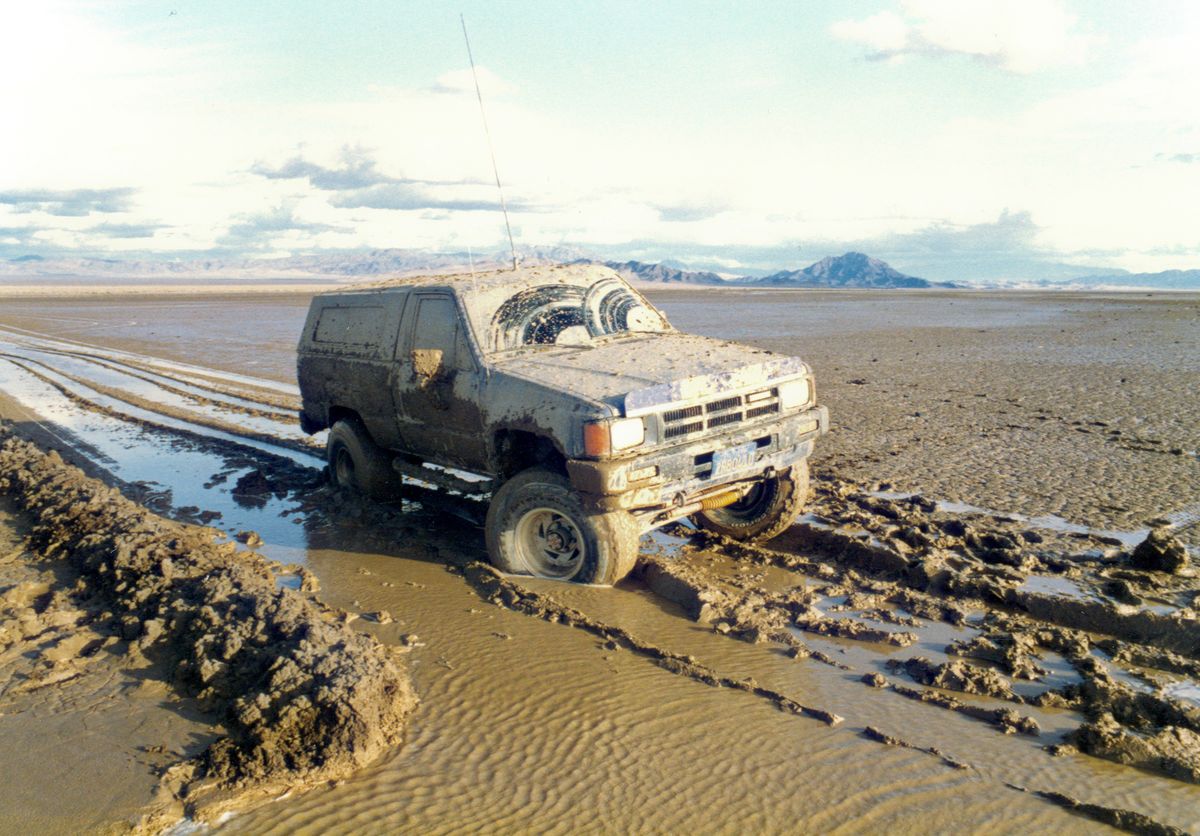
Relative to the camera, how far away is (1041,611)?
5.55 m

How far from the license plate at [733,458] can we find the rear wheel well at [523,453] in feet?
3.48

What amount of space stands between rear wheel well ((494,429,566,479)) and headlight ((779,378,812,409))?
1635 millimetres

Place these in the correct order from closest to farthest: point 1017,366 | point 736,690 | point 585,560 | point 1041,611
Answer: point 736,690 < point 1041,611 < point 585,560 < point 1017,366

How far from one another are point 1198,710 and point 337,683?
163 inches

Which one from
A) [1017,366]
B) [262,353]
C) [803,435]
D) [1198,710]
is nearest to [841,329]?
[1017,366]

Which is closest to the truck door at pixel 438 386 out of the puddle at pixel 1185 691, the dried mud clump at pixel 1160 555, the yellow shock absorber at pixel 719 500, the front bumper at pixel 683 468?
the front bumper at pixel 683 468

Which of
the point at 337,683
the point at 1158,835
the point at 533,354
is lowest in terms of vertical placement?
the point at 1158,835

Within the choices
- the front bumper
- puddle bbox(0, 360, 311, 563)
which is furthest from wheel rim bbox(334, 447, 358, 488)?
the front bumper

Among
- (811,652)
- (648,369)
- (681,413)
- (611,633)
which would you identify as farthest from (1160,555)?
(611,633)

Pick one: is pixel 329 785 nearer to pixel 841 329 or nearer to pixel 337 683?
pixel 337 683

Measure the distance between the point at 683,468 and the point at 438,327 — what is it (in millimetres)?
2454

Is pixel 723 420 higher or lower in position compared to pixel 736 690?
higher

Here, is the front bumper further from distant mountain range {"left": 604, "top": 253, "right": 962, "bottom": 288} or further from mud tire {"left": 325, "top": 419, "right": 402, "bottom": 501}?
distant mountain range {"left": 604, "top": 253, "right": 962, "bottom": 288}

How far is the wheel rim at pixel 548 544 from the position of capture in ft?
20.1
